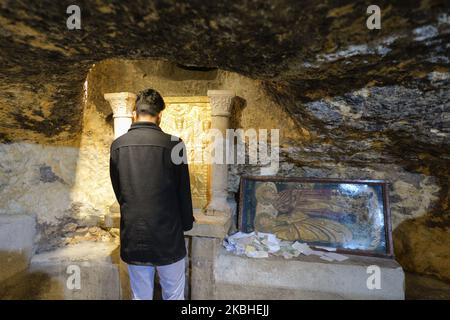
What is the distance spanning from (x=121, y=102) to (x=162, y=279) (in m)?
2.03

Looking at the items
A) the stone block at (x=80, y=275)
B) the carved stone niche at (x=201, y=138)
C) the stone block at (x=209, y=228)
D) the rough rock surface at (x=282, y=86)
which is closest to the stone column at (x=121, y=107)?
the carved stone niche at (x=201, y=138)

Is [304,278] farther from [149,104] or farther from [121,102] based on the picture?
[121,102]

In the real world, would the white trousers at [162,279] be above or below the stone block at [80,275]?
above

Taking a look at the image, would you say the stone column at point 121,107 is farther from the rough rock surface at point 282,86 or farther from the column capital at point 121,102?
the rough rock surface at point 282,86

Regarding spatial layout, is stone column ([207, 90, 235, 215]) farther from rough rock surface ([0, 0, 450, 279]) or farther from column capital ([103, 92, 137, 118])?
column capital ([103, 92, 137, 118])

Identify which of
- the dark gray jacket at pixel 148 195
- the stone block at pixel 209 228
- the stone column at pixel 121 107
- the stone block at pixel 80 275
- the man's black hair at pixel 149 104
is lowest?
the stone block at pixel 80 275

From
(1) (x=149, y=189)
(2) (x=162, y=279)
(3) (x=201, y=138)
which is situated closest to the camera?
(1) (x=149, y=189)

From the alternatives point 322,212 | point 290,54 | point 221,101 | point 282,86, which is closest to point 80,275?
point 221,101

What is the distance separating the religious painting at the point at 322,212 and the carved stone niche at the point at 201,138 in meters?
0.39

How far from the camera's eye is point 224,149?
3021 mm

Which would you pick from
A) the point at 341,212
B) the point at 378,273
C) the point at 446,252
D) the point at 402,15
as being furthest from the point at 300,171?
the point at 402,15

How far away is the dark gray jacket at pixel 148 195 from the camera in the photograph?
5.44 ft

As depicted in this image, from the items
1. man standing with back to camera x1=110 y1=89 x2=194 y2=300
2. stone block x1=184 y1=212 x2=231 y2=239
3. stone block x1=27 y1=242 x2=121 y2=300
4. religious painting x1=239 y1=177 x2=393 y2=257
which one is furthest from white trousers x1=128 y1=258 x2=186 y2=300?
religious painting x1=239 y1=177 x2=393 y2=257

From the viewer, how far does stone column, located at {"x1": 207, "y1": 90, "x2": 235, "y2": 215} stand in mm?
2906
